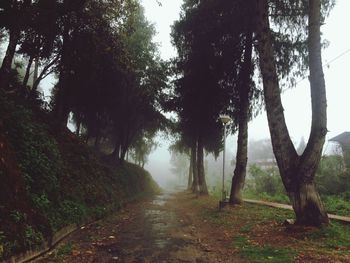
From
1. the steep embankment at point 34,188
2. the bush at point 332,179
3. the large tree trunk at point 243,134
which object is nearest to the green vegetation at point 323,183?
the bush at point 332,179

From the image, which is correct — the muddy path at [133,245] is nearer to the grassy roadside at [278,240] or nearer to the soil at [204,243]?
the soil at [204,243]

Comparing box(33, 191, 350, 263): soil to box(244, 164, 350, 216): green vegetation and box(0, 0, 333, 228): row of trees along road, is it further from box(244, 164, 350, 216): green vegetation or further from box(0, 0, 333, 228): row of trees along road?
box(244, 164, 350, 216): green vegetation

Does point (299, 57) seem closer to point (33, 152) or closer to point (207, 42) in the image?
point (207, 42)

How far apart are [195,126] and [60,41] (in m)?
9.56

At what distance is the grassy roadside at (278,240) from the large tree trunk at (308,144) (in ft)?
1.63

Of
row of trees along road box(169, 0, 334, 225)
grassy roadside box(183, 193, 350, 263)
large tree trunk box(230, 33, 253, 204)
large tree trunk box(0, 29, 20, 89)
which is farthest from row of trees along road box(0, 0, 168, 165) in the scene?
grassy roadside box(183, 193, 350, 263)

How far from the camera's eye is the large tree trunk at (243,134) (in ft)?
46.7

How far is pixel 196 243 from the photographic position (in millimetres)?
7867

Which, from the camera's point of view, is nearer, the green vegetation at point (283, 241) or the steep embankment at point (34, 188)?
A: the steep embankment at point (34, 188)

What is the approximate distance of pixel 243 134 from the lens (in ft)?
47.5

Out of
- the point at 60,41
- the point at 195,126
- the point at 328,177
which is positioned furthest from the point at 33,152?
the point at 328,177

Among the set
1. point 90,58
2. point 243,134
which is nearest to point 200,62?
point 243,134

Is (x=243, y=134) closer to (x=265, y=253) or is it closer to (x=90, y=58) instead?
Result: (x=90, y=58)

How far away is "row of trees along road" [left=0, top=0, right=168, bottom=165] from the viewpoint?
480 inches
